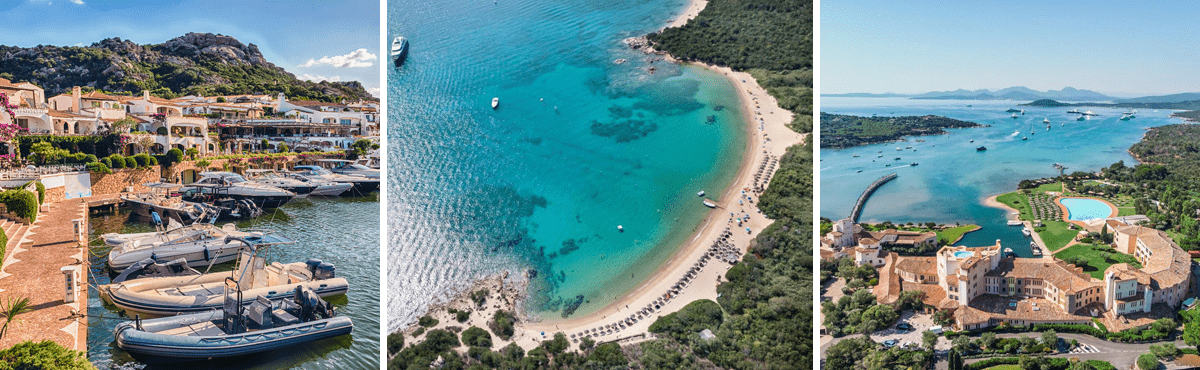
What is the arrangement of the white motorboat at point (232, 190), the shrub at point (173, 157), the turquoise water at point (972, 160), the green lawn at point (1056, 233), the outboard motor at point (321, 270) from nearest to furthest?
the green lawn at point (1056, 233)
the turquoise water at point (972, 160)
the outboard motor at point (321, 270)
the shrub at point (173, 157)
the white motorboat at point (232, 190)

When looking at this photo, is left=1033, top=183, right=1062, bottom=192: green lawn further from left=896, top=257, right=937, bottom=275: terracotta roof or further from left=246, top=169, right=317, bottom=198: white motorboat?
left=246, top=169, right=317, bottom=198: white motorboat

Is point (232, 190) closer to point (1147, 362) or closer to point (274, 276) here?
point (274, 276)

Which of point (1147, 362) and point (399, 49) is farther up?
point (399, 49)

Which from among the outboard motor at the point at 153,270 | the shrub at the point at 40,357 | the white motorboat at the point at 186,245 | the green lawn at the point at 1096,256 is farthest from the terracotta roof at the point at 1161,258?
the outboard motor at the point at 153,270

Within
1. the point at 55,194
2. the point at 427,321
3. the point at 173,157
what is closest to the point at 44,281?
the point at 427,321

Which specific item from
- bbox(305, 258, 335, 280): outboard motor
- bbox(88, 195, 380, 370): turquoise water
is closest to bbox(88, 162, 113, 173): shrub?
bbox(88, 195, 380, 370): turquoise water

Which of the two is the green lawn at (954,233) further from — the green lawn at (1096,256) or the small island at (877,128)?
the small island at (877,128)
